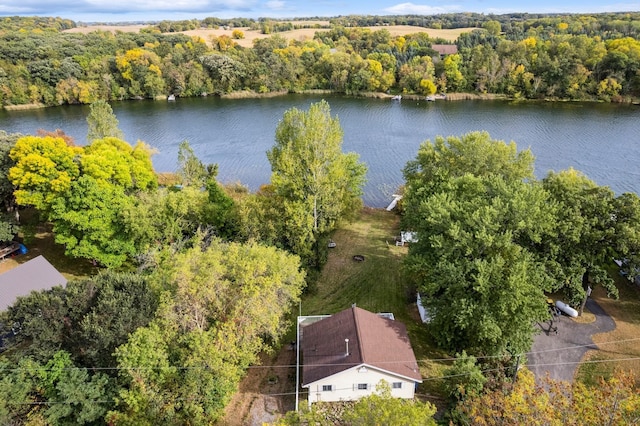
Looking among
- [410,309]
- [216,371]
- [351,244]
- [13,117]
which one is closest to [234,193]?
[351,244]

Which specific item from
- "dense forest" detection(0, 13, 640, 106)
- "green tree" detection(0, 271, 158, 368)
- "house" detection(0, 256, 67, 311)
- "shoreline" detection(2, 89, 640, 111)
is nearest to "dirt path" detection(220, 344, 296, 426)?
"green tree" detection(0, 271, 158, 368)

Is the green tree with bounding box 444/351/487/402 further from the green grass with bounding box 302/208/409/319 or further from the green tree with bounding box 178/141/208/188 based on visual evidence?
the green tree with bounding box 178/141/208/188

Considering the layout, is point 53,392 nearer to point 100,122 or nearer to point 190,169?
point 190,169

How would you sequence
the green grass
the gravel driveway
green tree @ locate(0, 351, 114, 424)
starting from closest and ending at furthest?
green tree @ locate(0, 351, 114, 424)
the gravel driveway
the green grass

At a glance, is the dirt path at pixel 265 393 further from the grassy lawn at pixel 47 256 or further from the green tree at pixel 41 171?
the green tree at pixel 41 171

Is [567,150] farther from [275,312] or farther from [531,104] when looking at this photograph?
[275,312]

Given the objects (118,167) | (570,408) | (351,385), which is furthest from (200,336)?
(118,167)

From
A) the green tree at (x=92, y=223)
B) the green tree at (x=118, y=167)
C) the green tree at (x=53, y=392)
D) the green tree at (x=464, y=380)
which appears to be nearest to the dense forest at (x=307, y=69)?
the green tree at (x=118, y=167)
